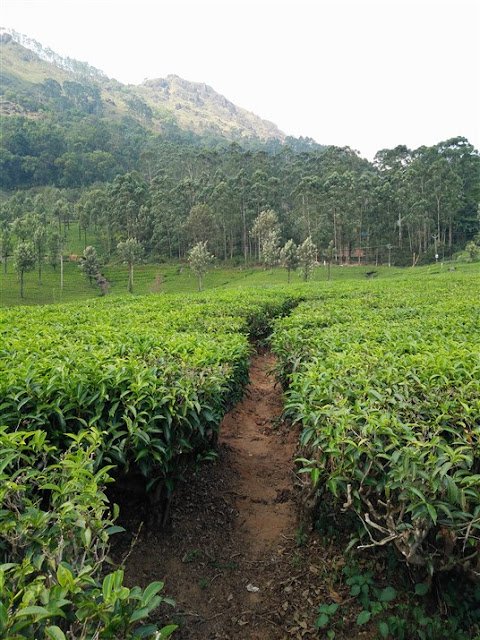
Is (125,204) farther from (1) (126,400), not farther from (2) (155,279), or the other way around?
(1) (126,400)

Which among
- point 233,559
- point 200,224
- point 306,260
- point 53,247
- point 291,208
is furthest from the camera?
point 291,208

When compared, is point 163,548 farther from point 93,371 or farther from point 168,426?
point 93,371

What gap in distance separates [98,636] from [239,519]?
2.62m

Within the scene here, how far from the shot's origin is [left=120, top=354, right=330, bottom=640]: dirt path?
2.61 m

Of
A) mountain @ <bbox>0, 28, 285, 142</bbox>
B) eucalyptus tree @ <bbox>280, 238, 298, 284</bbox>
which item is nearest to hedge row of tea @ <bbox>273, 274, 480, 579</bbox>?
eucalyptus tree @ <bbox>280, 238, 298, 284</bbox>

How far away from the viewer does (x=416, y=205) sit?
49844mm

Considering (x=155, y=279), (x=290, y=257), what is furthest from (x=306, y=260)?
(x=155, y=279)

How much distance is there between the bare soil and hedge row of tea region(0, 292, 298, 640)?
338mm

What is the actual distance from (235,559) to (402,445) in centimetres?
175

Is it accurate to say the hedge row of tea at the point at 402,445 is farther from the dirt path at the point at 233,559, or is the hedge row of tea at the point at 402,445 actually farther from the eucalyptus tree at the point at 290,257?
the eucalyptus tree at the point at 290,257

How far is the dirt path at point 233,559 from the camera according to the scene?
2.61m

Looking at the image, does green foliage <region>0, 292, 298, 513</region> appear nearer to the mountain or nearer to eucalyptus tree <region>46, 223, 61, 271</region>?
eucalyptus tree <region>46, 223, 61, 271</region>

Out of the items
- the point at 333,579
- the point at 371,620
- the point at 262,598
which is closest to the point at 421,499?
the point at 371,620

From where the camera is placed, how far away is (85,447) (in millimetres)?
2707
